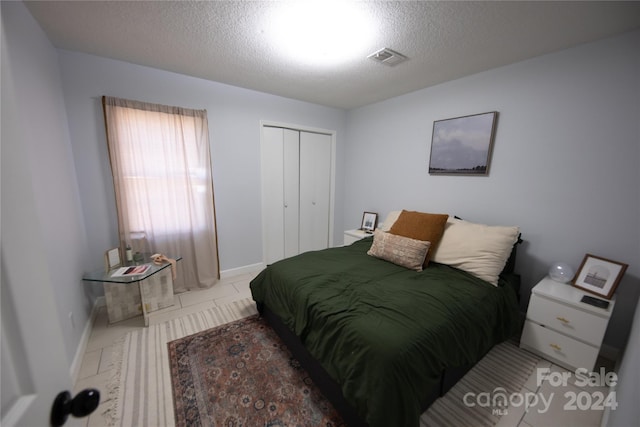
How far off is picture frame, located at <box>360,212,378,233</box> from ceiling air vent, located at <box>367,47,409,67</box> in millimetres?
1939

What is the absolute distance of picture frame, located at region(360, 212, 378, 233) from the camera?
351cm

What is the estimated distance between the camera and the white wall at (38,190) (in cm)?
48

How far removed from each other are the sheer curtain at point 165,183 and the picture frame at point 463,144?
2.58 metres

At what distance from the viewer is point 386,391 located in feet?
3.59

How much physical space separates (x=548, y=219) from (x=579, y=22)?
55.1 inches

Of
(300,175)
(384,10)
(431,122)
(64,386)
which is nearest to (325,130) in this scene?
(300,175)

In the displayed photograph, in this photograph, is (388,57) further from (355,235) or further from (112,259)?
(112,259)

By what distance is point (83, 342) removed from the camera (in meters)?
1.86

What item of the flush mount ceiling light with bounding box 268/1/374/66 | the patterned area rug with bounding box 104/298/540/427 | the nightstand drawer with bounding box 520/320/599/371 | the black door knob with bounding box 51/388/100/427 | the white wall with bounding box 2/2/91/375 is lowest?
the patterned area rug with bounding box 104/298/540/427

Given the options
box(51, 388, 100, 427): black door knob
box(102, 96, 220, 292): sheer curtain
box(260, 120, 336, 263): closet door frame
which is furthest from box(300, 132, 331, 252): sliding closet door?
box(51, 388, 100, 427): black door knob

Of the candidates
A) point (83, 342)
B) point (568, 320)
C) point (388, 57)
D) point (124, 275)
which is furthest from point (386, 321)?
point (83, 342)

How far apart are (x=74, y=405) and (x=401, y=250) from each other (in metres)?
2.07

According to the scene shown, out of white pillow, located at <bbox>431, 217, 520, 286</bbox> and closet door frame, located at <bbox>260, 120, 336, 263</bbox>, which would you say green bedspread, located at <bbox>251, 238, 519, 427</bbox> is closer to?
white pillow, located at <bbox>431, 217, 520, 286</bbox>

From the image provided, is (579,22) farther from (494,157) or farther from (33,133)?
(33,133)
